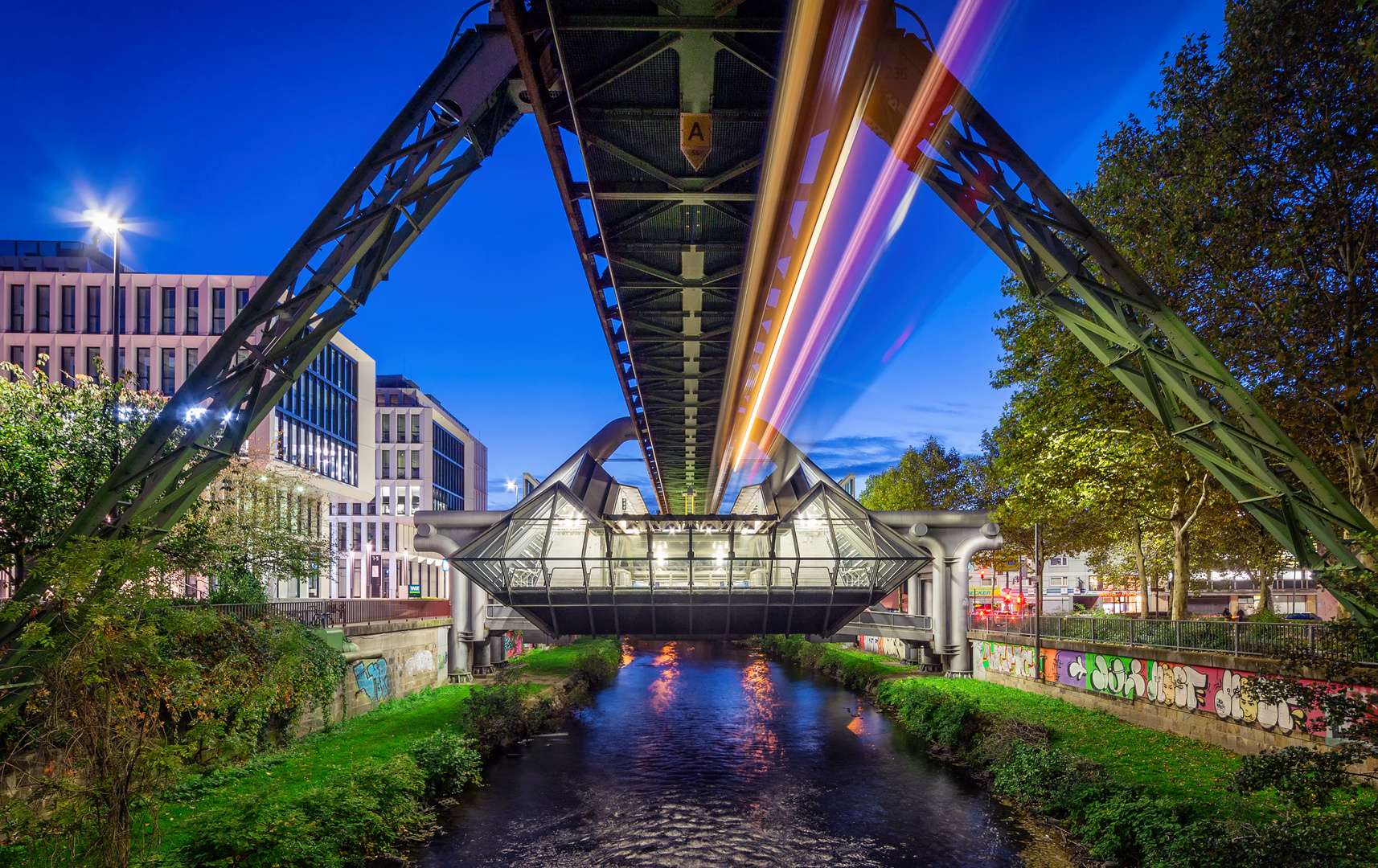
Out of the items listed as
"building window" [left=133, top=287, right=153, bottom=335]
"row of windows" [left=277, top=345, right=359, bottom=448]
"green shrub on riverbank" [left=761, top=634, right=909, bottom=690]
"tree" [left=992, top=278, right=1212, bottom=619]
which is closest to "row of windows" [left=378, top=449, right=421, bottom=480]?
"row of windows" [left=277, top=345, right=359, bottom=448]

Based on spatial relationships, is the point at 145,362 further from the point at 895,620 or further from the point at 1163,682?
the point at 1163,682

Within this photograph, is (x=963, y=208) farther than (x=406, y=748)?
No

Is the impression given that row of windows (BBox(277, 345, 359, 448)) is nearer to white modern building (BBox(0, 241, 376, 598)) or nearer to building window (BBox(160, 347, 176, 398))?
white modern building (BBox(0, 241, 376, 598))

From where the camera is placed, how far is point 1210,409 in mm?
10469

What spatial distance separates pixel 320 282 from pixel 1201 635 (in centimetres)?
2323

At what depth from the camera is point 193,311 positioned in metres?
59.0

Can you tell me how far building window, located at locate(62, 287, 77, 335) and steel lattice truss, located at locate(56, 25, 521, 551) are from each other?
57733 mm

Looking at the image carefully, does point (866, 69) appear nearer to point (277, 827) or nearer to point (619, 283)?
point (619, 283)

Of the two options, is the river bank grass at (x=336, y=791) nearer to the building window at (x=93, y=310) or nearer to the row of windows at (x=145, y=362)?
the row of windows at (x=145, y=362)

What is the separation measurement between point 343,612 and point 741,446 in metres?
15.0

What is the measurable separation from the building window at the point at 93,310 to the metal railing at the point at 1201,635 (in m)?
59.8

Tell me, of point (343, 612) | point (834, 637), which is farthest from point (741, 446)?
point (343, 612)

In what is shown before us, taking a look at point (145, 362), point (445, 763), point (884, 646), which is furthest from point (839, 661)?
point (145, 362)

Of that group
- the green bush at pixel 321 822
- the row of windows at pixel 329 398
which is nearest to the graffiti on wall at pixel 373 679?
the green bush at pixel 321 822
